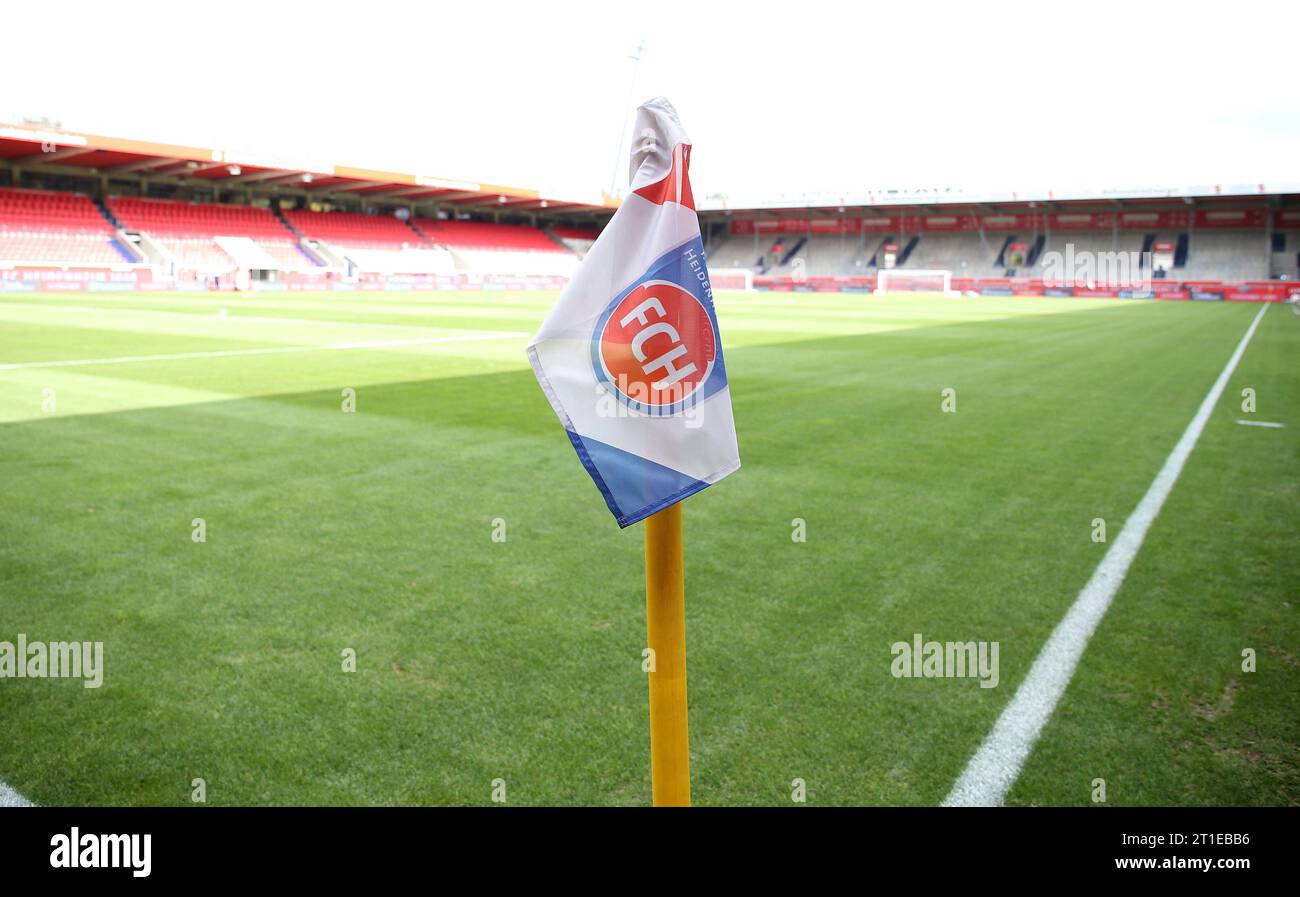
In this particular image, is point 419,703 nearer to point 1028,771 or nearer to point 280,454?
point 1028,771

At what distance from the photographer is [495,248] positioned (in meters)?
62.5

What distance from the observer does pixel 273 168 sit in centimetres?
4606

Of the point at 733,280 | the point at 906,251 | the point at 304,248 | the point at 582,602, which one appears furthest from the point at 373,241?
the point at 582,602

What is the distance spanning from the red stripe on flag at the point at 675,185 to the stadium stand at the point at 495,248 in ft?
189

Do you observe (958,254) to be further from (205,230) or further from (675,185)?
(675,185)

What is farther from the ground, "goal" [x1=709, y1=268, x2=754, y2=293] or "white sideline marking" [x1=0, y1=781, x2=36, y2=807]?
"goal" [x1=709, y1=268, x2=754, y2=293]

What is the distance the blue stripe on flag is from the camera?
1752 millimetres

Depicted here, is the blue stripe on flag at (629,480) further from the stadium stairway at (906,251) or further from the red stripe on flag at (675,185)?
the stadium stairway at (906,251)

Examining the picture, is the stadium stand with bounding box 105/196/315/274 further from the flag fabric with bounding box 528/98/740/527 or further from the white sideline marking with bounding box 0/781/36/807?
the flag fabric with bounding box 528/98/740/527

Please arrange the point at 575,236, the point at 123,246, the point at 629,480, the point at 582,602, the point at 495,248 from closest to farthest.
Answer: the point at 629,480 < the point at 582,602 < the point at 123,246 < the point at 495,248 < the point at 575,236

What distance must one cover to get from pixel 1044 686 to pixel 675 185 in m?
2.80

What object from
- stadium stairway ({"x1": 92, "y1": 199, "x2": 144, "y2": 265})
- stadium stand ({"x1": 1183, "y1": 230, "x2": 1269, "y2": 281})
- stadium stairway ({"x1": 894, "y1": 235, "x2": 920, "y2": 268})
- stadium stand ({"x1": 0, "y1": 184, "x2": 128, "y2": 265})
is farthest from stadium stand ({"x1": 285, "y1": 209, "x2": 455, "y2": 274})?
stadium stand ({"x1": 1183, "y1": 230, "x2": 1269, "y2": 281})

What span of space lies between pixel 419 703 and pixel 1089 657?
2815 millimetres

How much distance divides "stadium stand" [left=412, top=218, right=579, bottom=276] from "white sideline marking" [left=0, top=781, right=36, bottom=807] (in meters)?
57.0
